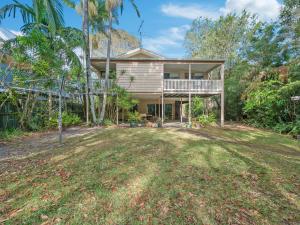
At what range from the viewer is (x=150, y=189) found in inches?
134

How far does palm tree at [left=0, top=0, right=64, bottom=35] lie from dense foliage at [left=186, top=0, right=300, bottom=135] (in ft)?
40.1

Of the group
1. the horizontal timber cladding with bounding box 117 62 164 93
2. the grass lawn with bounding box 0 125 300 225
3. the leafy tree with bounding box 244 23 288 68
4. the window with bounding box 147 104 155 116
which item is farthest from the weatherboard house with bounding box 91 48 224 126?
the grass lawn with bounding box 0 125 300 225

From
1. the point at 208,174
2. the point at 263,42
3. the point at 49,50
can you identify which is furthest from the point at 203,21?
the point at 208,174

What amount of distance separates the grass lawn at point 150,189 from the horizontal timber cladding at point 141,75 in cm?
Result: 946

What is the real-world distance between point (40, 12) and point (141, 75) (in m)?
9.56

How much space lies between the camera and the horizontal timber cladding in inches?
563

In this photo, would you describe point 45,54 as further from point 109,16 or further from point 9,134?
point 109,16

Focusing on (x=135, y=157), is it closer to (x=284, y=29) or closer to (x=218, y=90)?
(x=218, y=90)

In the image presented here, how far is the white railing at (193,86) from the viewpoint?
14062mm

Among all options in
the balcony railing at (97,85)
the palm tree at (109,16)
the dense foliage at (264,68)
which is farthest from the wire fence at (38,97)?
the dense foliage at (264,68)

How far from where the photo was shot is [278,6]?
14625mm

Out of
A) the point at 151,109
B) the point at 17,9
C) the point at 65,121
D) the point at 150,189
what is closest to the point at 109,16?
the point at 65,121

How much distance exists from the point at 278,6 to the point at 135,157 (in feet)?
55.2

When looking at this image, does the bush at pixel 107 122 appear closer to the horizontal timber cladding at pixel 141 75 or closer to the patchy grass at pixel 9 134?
the horizontal timber cladding at pixel 141 75
